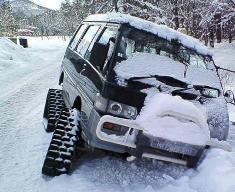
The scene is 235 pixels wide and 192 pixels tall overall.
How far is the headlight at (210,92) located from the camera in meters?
5.41

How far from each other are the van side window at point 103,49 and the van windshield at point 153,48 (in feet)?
0.48

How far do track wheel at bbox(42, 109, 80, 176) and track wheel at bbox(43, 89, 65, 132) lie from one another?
1417mm

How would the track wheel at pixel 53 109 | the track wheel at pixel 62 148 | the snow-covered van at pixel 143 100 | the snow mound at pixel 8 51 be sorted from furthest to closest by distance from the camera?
the snow mound at pixel 8 51 → the track wheel at pixel 53 109 → the track wheel at pixel 62 148 → the snow-covered van at pixel 143 100

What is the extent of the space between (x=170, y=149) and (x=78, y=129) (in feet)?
4.21

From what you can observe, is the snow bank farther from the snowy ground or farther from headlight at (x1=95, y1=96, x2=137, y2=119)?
headlight at (x1=95, y1=96, x2=137, y2=119)

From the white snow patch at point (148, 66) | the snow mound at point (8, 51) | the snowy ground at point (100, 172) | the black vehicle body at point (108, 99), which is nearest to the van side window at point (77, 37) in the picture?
the black vehicle body at point (108, 99)

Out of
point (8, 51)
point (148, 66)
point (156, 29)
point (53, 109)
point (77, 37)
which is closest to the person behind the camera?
point (148, 66)

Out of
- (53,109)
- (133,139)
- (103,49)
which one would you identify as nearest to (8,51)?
(53,109)

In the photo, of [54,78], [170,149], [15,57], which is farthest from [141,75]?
[15,57]

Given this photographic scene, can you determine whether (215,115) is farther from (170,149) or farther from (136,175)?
(136,175)

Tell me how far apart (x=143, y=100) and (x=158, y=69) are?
592mm

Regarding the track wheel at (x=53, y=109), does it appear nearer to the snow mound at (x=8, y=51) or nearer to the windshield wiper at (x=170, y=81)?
the windshield wiper at (x=170, y=81)

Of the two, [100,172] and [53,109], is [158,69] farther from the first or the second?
[53,109]

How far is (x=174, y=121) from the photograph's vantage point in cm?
469
